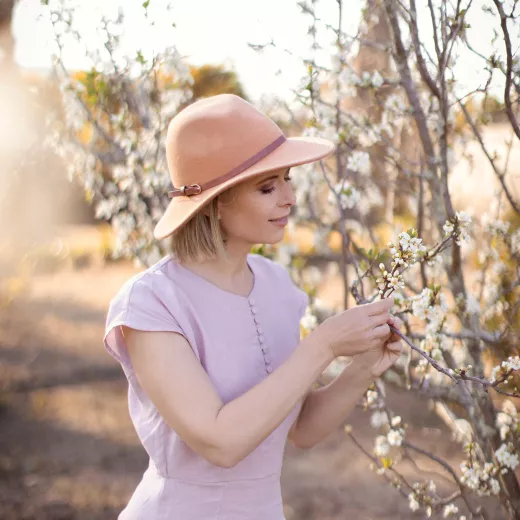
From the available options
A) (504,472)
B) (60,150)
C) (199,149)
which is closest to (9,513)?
(60,150)

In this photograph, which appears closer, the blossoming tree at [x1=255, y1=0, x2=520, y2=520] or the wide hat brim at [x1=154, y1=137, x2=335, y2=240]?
the wide hat brim at [x1=154, y1=137, x2=335, y2=240]

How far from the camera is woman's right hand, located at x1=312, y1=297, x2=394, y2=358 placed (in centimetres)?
143

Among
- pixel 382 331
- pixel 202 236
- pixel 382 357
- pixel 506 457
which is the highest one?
pixel 202 236

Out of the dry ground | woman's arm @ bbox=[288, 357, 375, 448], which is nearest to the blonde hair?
woman's arm @ bbox=[288, 357, 375, 448]

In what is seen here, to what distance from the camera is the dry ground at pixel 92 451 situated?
376 centimetres

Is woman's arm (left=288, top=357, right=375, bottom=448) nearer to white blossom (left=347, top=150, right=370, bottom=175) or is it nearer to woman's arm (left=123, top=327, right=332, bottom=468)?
woman's arm (left=123, top=327, right=332, bottom=468)

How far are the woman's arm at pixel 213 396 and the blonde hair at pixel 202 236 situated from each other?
22 centimetres

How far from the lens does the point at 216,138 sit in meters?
1.53

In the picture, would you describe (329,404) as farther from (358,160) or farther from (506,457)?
(358,160)

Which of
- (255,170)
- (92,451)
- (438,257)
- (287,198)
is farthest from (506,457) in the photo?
(92,451)

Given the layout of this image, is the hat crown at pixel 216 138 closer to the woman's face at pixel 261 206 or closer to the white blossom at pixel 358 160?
the woman's face at pixel 261 206

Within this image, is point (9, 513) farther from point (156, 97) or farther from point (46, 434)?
point (156, 97)

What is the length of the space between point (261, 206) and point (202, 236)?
15 centimetres

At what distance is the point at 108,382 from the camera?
5918mm
